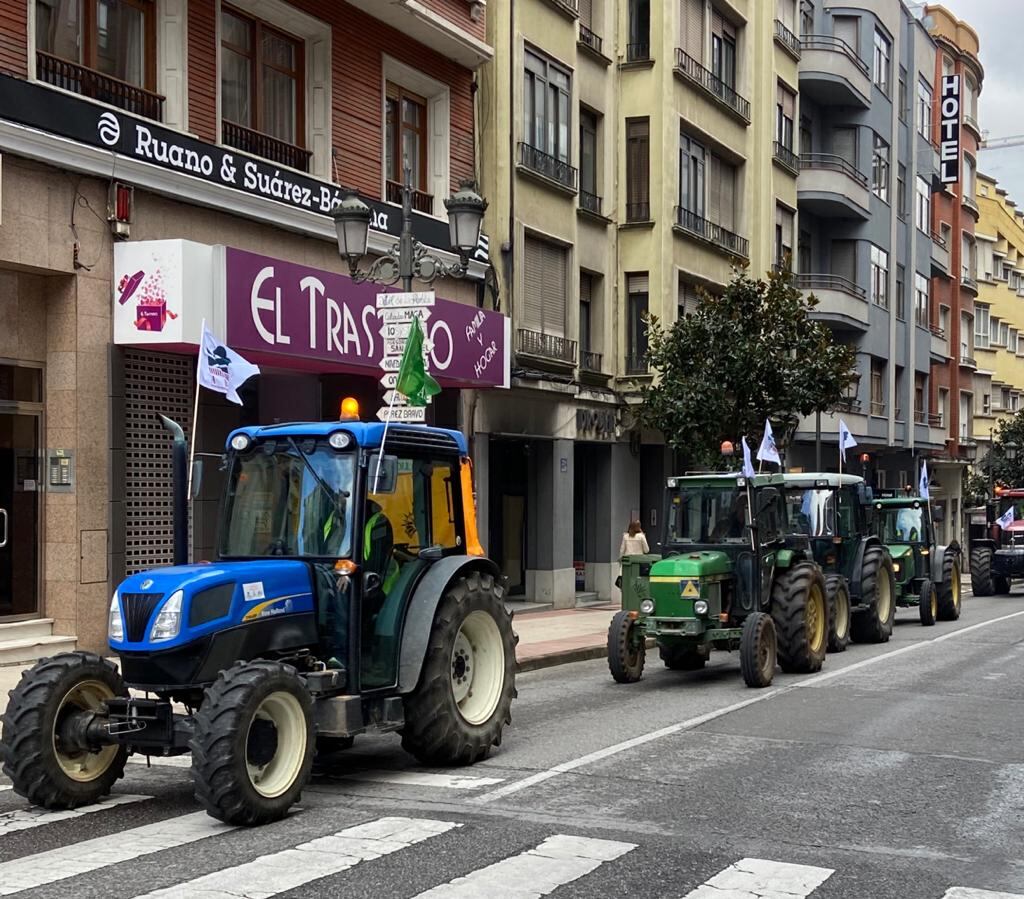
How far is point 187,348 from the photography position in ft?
50.1

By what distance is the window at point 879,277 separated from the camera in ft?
136

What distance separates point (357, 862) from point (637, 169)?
2314 centimetres

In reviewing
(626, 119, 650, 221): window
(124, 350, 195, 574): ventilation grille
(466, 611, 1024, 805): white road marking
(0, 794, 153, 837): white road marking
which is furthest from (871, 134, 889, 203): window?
(0, 794, 153, 837): white road marking

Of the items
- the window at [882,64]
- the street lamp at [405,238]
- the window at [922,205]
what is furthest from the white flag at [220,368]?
the window at [922,205]

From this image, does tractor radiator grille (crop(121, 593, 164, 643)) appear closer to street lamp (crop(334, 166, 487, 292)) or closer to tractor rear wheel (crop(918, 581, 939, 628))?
street lamp (crop(334, 166, 487, 292))

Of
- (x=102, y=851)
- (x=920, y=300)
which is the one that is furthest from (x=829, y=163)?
(x=102, y=851)

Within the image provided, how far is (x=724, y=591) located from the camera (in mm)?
14664

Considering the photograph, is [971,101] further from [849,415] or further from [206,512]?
[206,512]

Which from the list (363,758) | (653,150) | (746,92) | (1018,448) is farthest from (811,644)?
(1018,448)

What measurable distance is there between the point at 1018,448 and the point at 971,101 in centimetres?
1356

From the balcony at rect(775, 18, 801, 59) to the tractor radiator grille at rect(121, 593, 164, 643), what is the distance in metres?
29.9

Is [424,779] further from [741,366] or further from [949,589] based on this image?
[949,589]

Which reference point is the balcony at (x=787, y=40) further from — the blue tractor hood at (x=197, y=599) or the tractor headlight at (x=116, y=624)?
the tractor headlight at (x=116, y=624)

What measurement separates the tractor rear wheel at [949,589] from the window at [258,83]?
528 inches
